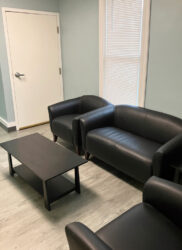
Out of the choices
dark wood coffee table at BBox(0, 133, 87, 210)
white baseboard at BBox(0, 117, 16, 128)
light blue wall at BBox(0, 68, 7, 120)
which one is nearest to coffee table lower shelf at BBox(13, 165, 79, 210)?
dark wood coffee table at BBox(0, 133, 87, 210)

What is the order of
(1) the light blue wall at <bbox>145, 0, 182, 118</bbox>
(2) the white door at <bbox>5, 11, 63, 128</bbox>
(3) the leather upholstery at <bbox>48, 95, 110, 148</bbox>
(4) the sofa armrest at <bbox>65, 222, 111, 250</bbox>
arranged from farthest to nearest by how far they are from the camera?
(2) the white door at <bbox>5, 11, 63, 128</bbox>, (3) the leather upholstery at <bbox>48, 95, 110, 148</bbox>, (1) the light blue wall at <bbox>145, 0, 182, 118</bbox>, (4) the sofa armrest at <bbox>65, 222, 111, 250</bbox>

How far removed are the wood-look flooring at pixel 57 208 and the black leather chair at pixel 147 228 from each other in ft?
1.83

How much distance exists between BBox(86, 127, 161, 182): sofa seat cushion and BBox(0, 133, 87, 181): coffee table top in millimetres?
422

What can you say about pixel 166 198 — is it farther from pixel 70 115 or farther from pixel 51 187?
pixel 70 115

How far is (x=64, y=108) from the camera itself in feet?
10.9

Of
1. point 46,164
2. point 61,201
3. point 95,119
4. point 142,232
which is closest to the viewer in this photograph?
point 142,232

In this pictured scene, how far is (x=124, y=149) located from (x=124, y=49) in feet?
4.77

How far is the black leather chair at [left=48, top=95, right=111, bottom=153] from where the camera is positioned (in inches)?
112

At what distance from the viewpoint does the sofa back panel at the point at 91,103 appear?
319cm

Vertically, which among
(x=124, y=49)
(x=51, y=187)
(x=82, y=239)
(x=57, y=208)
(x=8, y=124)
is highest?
(x=124, y=49)

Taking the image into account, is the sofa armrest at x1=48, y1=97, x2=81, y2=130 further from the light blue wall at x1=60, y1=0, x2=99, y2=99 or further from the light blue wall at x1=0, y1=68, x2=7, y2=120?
the light blue wall at x1=0, y1=68, x2=7, y2=120

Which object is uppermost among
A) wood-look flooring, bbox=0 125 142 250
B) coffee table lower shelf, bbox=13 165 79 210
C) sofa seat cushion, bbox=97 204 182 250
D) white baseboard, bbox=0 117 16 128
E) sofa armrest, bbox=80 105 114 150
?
sofa armrest, bbox=80 105 114 150

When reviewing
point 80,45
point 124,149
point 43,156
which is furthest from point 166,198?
point 80,45

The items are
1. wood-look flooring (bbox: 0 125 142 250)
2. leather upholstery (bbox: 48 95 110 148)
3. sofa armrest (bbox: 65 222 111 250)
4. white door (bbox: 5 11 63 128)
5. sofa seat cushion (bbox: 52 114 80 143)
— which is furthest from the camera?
white door (bbox: 5 11 63 128)
